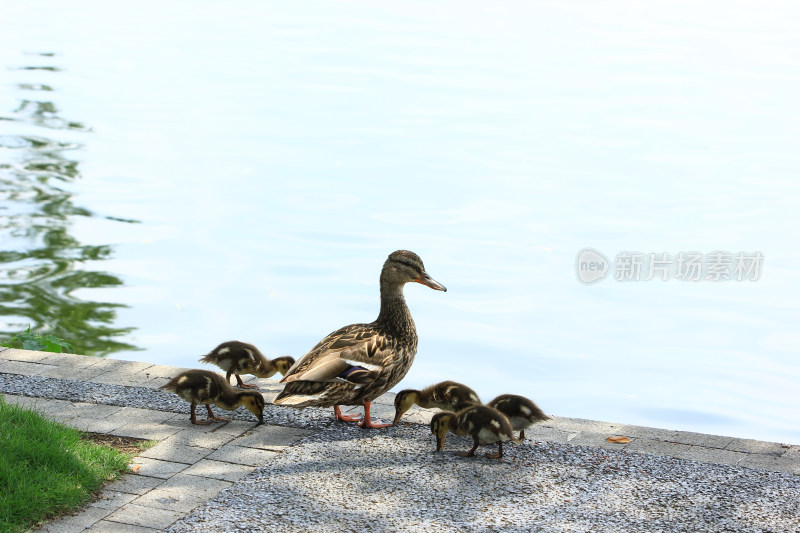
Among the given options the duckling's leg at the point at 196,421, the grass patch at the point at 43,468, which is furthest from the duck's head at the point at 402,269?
the grass patch at the point at 43,468

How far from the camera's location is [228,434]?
20.4 ft

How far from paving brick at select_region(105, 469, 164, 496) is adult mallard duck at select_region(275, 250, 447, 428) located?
3.21ft

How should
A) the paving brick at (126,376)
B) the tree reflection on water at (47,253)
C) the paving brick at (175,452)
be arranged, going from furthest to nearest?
1. the tree reflection on water at (47,253)
2. the paving brick at (126,376)
3. the paving brick at (175,452)

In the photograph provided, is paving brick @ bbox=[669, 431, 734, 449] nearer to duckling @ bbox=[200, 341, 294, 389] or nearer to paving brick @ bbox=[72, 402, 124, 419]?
duckling @ bbox=[200, 341, 294, 389]

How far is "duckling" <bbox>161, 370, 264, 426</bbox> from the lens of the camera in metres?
6.29

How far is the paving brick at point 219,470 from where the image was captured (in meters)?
5.54

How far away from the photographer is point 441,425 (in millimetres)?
6012

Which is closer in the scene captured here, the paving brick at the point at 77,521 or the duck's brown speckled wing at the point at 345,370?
the paving brick at the point at 77,521

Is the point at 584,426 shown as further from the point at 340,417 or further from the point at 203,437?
the point at 203,437

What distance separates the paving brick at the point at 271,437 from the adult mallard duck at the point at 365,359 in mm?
226

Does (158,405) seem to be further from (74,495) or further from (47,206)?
(47,206)

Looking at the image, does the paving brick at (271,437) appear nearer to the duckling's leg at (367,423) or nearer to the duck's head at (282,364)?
the duckling's leg at (367,423)

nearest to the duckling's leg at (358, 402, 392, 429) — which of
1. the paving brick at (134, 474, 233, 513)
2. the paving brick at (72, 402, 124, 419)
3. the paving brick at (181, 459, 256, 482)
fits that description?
the paving brick at (181, 459, 256, 482)

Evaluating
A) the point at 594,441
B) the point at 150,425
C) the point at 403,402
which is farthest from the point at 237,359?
the point at 594,441
